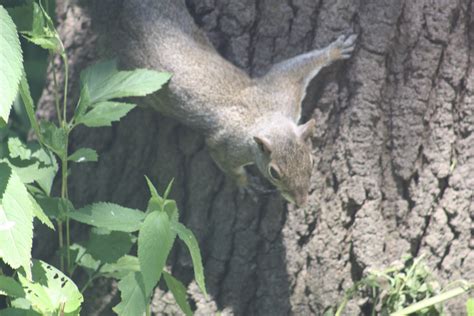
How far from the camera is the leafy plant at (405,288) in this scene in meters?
1.96

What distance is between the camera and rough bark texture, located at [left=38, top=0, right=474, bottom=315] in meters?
1.87

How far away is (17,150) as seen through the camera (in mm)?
1652

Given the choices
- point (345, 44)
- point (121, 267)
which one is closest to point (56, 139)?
point (121, 267)

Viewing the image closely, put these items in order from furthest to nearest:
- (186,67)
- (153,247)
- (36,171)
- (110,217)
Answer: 1. (186,67)
2. (36,171)
3. (110,217)
4. (153,247)

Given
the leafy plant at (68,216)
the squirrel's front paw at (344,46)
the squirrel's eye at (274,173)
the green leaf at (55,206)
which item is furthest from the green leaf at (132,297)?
the squirrel's front paw at (344,46)

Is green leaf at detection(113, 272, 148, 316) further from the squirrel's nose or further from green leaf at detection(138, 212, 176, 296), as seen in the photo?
the squirrel's nose

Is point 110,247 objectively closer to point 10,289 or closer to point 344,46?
point 10,289

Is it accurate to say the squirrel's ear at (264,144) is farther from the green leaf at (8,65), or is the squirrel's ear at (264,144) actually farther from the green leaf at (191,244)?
the green leaf at (8,65)

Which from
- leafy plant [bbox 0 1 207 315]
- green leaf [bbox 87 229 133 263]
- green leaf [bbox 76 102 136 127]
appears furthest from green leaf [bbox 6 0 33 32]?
green leaf [bbox 87 229 133 263]

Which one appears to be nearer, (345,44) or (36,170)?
(36,170)

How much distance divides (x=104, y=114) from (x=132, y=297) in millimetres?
394

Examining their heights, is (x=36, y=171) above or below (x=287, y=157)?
below

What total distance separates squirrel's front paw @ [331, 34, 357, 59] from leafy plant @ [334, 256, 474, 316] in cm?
58

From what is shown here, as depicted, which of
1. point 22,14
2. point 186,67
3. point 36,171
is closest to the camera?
point 36,171
